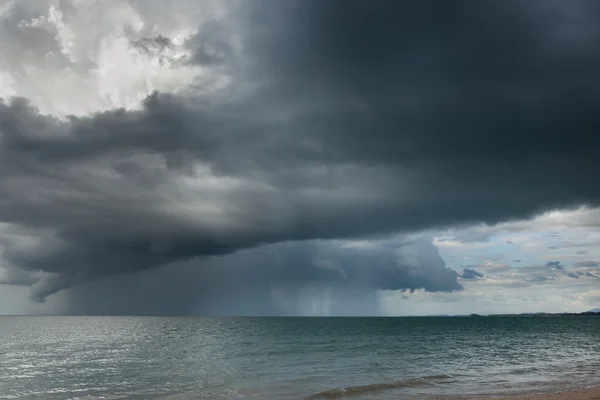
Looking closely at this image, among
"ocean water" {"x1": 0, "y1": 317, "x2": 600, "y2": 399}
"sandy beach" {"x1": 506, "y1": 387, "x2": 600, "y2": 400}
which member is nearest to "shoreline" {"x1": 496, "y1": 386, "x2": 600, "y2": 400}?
"sandy beach" {"x1": 506, "y1": 387, "x2": 600, "y2": 400}

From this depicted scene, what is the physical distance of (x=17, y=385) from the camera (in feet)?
130

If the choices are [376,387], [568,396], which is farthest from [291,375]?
[568,396]

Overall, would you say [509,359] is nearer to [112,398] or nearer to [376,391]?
[376,391]

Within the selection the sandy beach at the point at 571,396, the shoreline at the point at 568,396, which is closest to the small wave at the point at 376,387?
the shoreline at the point at 568,396

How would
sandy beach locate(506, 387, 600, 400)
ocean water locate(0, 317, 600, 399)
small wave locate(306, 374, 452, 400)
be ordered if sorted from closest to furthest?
sandy beach locate(506, 387, 600, 400) < small wave locate(306, 374, 452, 400) < ocean water locate(0, 317, 600, 399)

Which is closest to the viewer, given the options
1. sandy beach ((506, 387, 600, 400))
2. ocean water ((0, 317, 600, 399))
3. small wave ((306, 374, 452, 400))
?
sandy beach ((506, 387, 600, 400))

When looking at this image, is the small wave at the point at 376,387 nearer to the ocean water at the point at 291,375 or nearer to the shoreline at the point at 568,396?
the ocean water at the point at 291,375

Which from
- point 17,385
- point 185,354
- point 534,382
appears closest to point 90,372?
point 17,385

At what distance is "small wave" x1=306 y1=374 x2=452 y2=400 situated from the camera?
108 feet

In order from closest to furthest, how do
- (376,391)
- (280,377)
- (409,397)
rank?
(409,397) < (376,391) < (280,377)

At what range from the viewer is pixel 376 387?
119 ft

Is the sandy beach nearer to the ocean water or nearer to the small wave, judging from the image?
the ocean water

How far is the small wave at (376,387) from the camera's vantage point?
32844mm

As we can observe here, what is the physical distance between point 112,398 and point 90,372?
16.5 metres
